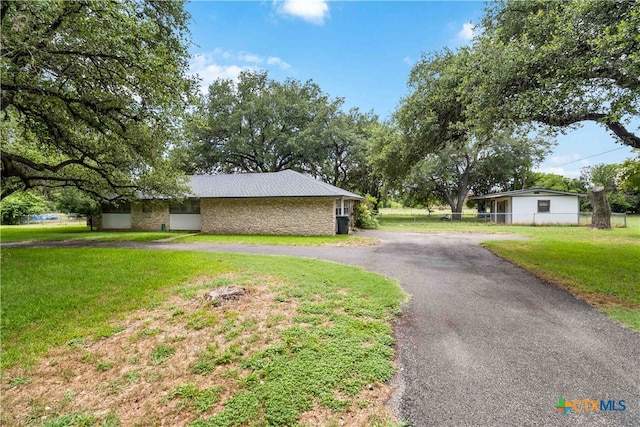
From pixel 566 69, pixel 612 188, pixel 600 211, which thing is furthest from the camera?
pixel 612 188

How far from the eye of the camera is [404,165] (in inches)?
474

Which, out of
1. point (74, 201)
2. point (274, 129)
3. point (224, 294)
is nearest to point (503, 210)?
point (274, 129)

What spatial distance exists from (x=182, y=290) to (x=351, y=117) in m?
26.7

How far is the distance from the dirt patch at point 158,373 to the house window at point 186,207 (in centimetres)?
1474

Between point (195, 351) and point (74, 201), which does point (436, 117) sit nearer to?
point (195, 351)

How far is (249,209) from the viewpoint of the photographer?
54.3 ft

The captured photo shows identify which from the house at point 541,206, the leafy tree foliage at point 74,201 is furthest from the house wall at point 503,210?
the leafy tree foliage at point 74,201

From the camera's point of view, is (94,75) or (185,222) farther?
(185,222)

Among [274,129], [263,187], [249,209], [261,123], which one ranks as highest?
[261,123]

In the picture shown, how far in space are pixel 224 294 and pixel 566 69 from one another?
7376 mm

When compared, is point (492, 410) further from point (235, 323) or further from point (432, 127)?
point (432, 127)

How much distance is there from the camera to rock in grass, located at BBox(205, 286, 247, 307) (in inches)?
185

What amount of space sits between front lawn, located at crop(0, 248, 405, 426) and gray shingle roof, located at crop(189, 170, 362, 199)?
31.4 ft

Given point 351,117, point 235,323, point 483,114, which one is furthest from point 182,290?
point 351,117
